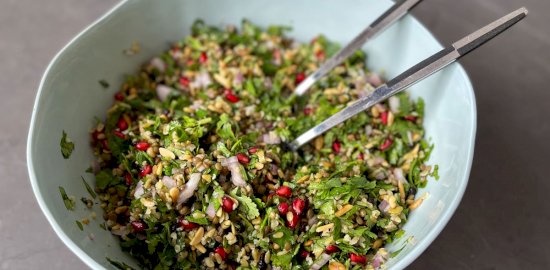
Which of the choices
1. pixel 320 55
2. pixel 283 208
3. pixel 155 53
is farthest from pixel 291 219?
pixel 155 53

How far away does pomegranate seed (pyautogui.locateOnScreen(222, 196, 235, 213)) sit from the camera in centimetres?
135

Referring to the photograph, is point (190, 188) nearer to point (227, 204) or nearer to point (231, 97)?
point (227, 204)

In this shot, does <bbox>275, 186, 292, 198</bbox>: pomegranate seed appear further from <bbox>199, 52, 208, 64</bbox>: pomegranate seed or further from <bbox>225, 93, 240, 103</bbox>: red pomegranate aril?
<bbox>199, 52, 208, 64</bbox>: pomegranate seed

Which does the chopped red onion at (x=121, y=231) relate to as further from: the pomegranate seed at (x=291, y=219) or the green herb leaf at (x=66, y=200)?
the pomegranate seed at (x=291, y=219)

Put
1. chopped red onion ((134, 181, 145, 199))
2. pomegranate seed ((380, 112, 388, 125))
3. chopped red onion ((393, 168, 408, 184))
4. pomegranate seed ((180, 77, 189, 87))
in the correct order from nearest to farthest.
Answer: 1. chopped red onion ((134, 181, 145, 199))
2. chopped red onion ((393, 168, 408, 184))
3. pomegranate seed ((380, 112, 388, 125))
4. pomegranate seed ((180, 77, 189, 87))

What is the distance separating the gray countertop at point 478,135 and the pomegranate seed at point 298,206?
52 cm

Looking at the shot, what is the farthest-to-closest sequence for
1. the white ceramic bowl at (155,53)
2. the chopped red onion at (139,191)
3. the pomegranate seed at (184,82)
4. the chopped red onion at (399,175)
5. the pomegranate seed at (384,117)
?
the pomegranate seed at (184,82), the pomegranate seed at (384,117), the chopped red onion at (399,175), the chopped red onion at (139,191), the white ceramic bowl at (155,53)

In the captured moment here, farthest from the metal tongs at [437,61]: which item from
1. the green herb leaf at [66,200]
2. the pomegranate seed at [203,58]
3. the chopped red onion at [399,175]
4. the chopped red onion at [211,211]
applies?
the green herb leaf at [66,200]

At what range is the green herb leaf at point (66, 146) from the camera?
143cm

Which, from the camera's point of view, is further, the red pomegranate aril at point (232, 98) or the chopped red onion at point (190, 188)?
the red pomegranate aril at point (232, 98)

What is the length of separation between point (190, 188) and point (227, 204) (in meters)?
0.11

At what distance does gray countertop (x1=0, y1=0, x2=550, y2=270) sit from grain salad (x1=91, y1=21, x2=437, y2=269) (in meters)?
0.36

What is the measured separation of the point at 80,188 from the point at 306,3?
1.00 m

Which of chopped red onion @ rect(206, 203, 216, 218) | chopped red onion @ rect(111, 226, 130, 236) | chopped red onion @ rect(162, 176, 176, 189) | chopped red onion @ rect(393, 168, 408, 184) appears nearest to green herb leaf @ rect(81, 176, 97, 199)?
→ chopped red onion @ rect(111, 226, 130, 236)
